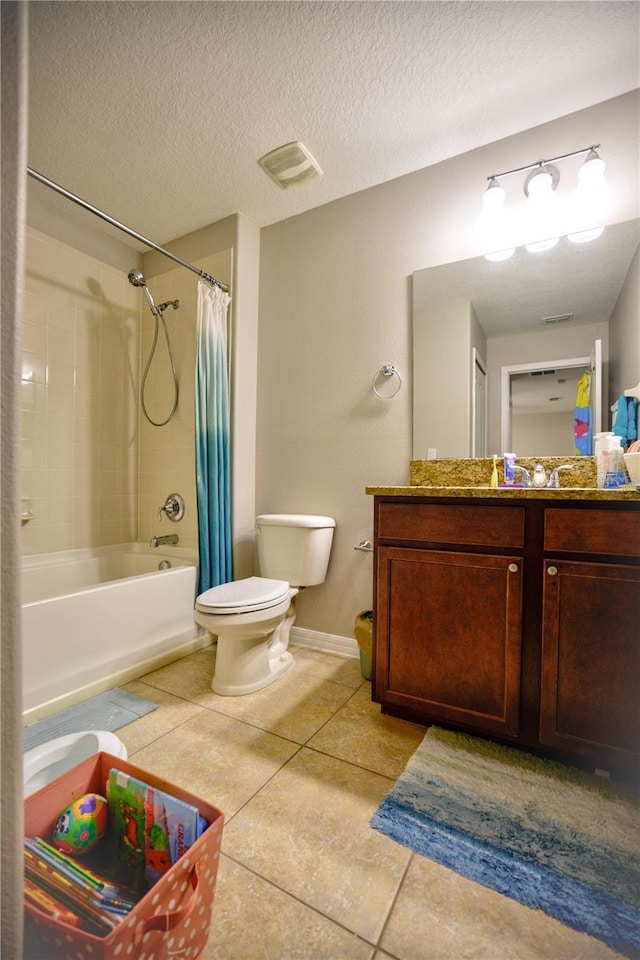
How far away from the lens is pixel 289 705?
161 centimetres

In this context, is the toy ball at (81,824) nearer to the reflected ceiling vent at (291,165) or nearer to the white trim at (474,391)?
the white trim at (474,391)

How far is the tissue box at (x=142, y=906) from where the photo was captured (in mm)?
544

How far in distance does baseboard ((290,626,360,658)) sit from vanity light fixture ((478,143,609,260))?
195 cm

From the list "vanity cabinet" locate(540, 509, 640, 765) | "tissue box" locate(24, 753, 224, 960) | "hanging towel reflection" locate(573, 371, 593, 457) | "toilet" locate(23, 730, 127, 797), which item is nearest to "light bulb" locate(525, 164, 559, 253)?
"hanging towel reflection" locate(573, 371, 593, 457)

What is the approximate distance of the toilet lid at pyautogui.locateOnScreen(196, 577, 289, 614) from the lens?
61.5 inches

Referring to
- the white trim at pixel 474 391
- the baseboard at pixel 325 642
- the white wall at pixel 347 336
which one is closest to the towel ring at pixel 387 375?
the white wall at pixel 347 336

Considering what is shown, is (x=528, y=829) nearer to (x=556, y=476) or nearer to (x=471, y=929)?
(x=471, y=929)

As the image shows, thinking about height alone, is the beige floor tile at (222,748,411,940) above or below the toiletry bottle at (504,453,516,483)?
below

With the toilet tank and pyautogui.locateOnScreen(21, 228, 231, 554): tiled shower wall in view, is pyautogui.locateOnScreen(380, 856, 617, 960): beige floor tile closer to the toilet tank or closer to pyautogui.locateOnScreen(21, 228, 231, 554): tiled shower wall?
the toilet tank

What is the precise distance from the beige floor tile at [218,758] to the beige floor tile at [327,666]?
0.49 meters

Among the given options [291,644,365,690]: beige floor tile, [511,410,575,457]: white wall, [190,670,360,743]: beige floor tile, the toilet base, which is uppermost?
[511,410,575,457]: white wall

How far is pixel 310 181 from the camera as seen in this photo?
1.99m

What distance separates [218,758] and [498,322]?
6.59ft

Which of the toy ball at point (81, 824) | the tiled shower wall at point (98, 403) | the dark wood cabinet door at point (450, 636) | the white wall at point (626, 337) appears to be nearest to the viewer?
the toy ball at point (81, 824)
